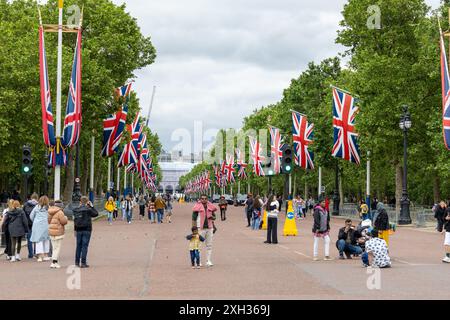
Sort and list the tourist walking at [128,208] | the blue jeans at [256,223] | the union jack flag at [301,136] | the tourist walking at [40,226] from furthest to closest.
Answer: the union jack flag at [301,136] < the tourist walking at [128,208] < the blue jeans at [256,223] < the tourist walking at [40,226]

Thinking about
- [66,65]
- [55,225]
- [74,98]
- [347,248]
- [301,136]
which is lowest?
[347,248]

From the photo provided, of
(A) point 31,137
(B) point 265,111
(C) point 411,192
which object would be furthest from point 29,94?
(B) point 265,111

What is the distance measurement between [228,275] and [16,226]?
722 centimetres

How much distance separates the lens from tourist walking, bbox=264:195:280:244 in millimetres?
28516

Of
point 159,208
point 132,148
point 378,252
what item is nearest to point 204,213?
point 378,252

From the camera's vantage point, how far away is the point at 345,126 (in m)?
49.8

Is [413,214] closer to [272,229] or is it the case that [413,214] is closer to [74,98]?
[272,229]

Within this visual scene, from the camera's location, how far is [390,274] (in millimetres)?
18125

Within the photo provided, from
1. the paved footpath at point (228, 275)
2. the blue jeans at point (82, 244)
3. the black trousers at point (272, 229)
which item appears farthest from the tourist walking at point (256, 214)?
the blue jeans at point (82, 244)

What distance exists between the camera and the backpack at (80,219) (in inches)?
776

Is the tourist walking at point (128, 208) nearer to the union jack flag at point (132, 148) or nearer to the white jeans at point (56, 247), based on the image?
the union jack flag at point (132, 148)

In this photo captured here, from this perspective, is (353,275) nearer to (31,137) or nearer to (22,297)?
(22,297)

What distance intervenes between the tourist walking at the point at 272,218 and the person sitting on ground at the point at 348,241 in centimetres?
599
